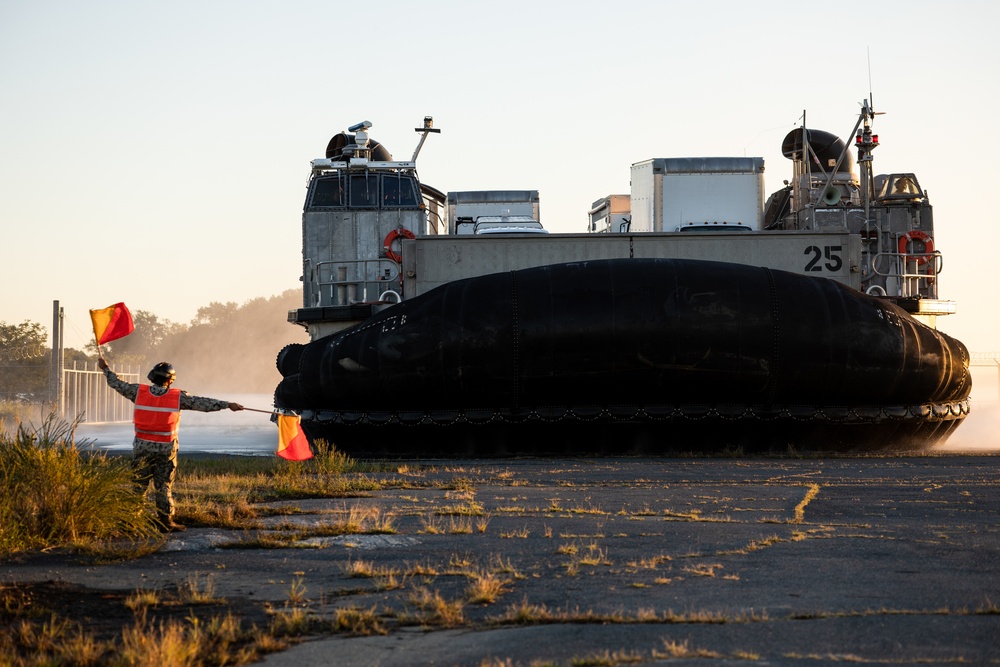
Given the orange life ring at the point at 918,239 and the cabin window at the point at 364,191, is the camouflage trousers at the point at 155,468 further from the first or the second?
the orange life ring at the point at 918,239

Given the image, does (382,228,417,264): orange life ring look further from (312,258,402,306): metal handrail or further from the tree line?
the tree line

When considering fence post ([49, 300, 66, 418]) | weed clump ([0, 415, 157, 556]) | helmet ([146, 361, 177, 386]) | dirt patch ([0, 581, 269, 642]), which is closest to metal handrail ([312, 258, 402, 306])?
helmet ([146, 361, 177, 386])

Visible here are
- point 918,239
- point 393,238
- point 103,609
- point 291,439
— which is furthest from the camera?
point 918,239

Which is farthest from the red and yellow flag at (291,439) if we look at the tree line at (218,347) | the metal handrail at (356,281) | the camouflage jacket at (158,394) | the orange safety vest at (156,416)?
the tree line at (218,347)

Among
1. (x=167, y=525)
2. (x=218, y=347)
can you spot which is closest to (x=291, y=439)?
(x=167, y=525)

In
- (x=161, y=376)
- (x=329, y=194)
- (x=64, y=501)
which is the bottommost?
(x=64, y=501)

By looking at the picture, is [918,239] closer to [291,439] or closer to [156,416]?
[291,439]

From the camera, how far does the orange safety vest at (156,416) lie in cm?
855

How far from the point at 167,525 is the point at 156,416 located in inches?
31.6

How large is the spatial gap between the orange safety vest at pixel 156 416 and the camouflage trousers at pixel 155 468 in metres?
0.06

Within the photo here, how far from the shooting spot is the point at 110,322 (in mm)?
9562

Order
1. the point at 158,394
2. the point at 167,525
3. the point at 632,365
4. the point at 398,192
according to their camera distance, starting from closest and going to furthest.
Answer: the point at 167,525, the point at 158,394, the point at 632,365, the point at 398,192

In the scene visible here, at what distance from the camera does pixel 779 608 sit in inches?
218

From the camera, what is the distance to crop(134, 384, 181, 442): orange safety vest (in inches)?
337
